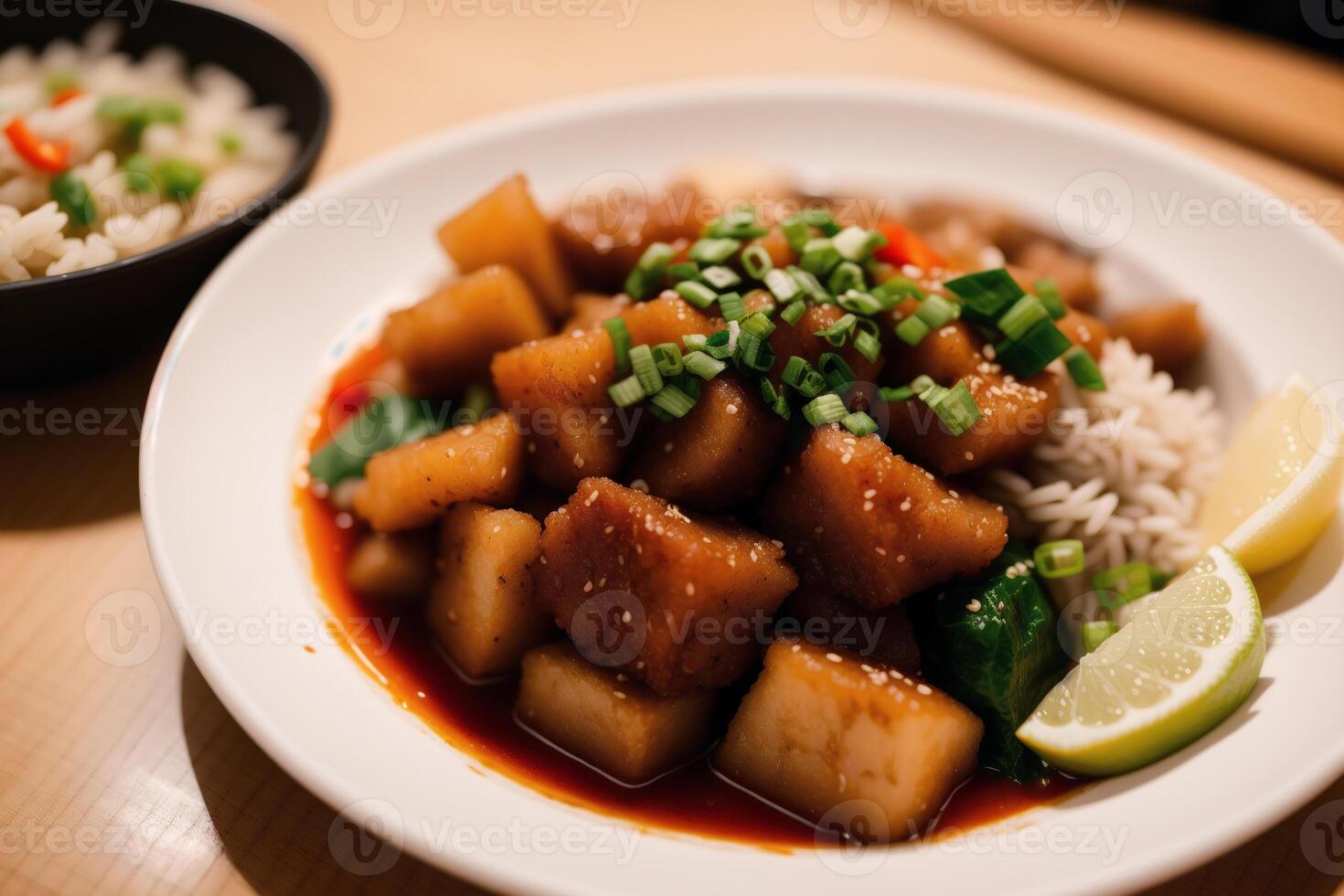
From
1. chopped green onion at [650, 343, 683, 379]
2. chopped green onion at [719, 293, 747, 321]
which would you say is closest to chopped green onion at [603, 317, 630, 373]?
chopped green onion at [650, 343, 683, 379]

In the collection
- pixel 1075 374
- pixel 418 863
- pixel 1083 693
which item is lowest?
pixel 418 863

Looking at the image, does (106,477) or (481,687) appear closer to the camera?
(481,687)

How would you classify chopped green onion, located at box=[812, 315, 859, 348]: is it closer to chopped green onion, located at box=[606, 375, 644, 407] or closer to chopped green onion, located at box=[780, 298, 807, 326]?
chopped green onion, located at box=[780, 298, 807, 326]

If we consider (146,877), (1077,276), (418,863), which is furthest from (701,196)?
(146,877)

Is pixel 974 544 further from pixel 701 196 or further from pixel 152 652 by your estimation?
pixel 152 652

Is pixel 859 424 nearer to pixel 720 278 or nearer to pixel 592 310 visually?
pixel 720 278
